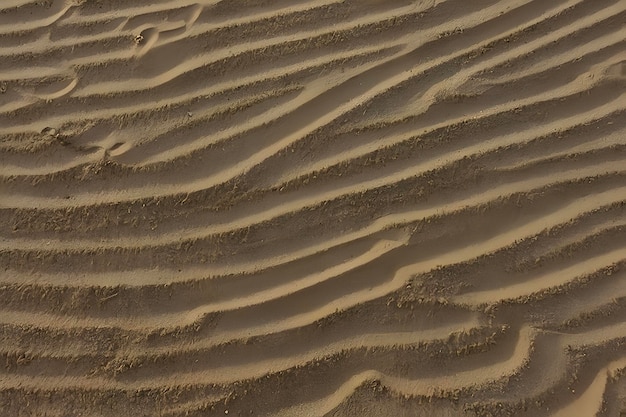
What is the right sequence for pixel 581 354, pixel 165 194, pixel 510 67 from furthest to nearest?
1. pixel 510 67
2. pixel 165 194
3. pixel 581 354

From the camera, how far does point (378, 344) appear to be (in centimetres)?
187

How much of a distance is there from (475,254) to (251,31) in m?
1.30

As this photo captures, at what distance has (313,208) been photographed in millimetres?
1994

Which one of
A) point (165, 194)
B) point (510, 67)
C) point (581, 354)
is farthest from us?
point (510, 67)

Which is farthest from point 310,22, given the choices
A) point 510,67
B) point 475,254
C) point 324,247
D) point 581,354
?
point 581,354

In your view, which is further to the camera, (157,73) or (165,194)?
(157,73)

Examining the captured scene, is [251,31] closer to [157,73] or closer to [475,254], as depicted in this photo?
[157,73]

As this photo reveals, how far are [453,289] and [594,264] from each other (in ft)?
1.75

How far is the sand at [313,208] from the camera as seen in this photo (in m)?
1.85

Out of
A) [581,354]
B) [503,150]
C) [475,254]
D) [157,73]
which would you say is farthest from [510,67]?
[157,73]

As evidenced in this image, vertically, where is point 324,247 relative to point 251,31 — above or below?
below

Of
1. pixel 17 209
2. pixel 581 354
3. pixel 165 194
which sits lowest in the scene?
pixel 581 354

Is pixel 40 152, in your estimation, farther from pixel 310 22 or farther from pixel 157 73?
pixel 310 22

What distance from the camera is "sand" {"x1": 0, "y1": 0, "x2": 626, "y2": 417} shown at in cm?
185
